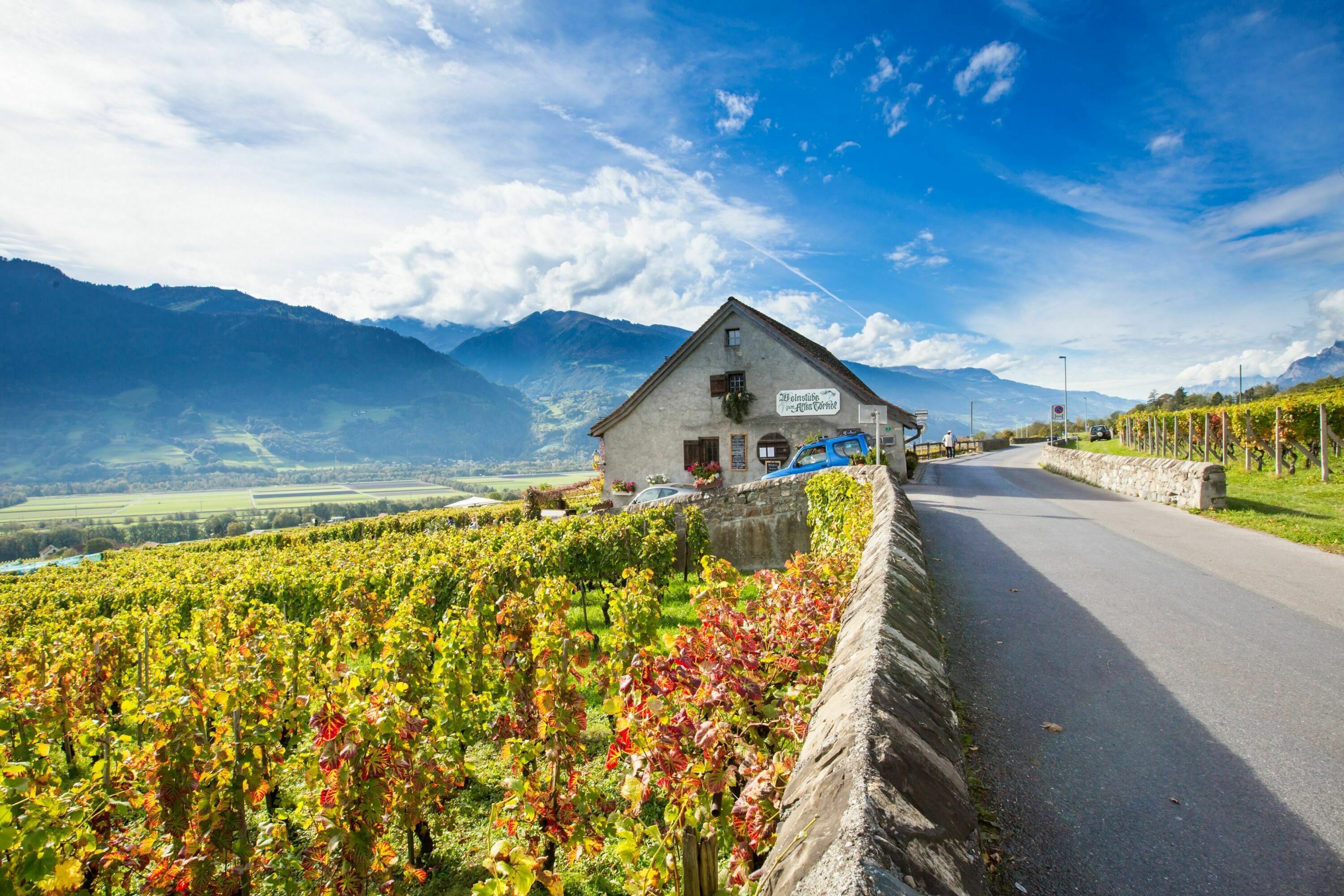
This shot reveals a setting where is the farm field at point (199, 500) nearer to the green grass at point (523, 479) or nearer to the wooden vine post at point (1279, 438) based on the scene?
the green grass at point (523, 479)

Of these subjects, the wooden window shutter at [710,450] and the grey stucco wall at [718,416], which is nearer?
the grey stucco wall at [718,416]

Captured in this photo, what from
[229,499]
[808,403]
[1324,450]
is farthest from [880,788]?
[229,499]

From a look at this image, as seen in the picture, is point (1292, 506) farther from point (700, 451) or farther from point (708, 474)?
point (700, 451)

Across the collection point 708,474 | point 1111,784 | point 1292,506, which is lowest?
point 1111,784

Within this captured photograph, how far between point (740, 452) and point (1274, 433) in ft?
57.4

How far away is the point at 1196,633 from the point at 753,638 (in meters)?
4.95

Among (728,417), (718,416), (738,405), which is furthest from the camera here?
(718,416)

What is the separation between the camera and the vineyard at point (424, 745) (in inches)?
98.6

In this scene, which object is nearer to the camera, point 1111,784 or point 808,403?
point 1111,784

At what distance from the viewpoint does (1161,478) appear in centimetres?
1565

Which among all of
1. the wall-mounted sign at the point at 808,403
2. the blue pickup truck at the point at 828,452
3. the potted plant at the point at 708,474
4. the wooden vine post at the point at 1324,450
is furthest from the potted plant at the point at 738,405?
the wooden vine post at the point at 1324,450

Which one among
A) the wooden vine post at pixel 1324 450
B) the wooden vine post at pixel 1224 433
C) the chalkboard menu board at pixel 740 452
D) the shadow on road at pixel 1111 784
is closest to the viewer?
the shadow on road at pixel 1111 784

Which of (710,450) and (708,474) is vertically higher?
(710,450)

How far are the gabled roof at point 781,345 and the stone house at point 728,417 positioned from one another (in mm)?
43
